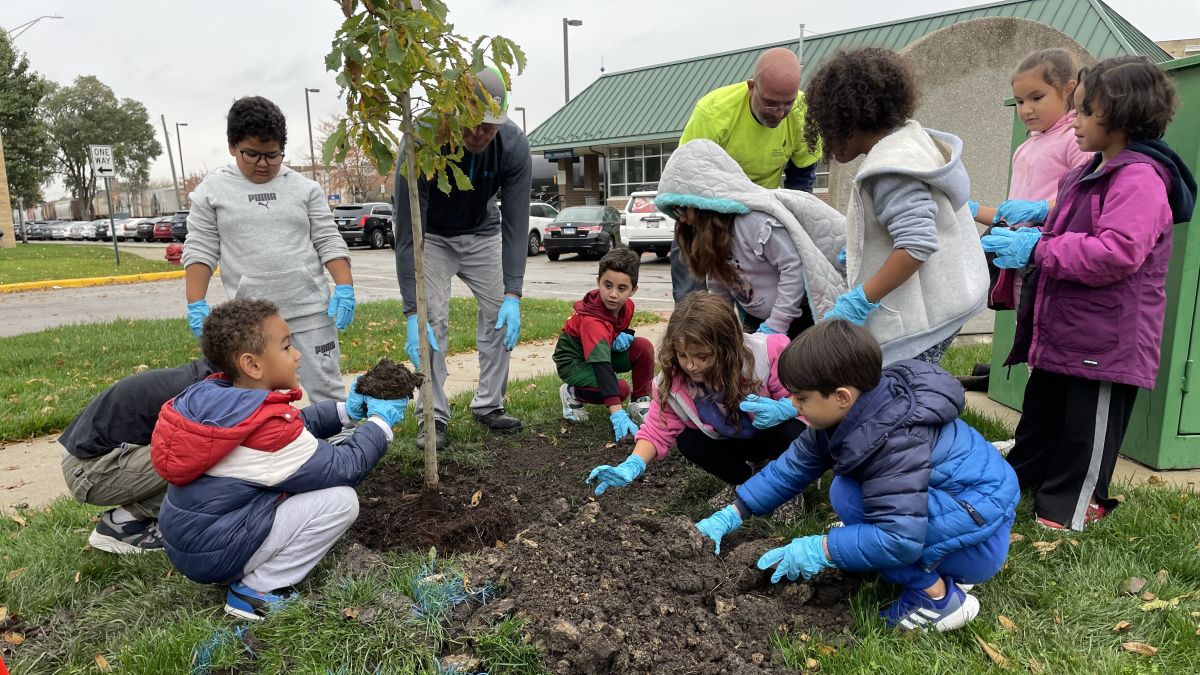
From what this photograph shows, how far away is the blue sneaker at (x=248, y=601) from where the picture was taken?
2434 mm

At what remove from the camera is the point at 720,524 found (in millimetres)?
2598

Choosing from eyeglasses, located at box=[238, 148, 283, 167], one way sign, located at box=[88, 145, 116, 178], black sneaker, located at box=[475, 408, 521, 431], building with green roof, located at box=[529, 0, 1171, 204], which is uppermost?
building with green roof, located at box=[529, 0, 1171, 204]

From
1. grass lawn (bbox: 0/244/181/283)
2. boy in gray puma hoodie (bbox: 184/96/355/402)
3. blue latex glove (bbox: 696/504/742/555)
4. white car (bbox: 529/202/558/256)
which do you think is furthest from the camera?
white car (bbox: 529/202/558/256)

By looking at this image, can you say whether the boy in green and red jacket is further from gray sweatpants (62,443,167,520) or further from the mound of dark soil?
gray sweatpants (62,443,167,520)

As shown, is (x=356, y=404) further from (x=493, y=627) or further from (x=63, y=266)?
(x=63, y=266)

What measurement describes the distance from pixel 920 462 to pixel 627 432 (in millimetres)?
2074

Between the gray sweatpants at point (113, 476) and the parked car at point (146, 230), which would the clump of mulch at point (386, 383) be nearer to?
the gray sweatpants at point (113, 476)

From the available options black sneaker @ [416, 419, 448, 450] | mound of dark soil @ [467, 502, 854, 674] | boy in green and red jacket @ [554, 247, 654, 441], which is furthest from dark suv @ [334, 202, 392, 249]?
mound of dark soil @ [467, 502, 854, 674]

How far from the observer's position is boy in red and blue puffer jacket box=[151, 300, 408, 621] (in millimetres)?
2311

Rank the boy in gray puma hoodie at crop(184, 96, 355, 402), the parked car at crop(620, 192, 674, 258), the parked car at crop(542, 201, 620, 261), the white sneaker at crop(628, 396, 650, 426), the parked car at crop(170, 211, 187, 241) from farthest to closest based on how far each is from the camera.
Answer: the parked car at crop(170, 211, 187, 241) < the parked car at crop(542, 201, 620, 261) < the parked car at crop(620, 192, 674, 258) < the white sneaker at crop(628, 396, 650, 426) < the boy in gray puma hoodie at crop(184, 96, 355, 402)

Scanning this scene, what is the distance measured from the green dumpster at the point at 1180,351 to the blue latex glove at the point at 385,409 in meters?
3.33

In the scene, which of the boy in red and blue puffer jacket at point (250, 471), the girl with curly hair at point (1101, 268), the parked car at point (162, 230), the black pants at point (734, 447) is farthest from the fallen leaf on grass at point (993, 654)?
the parked car at point (162, 230)

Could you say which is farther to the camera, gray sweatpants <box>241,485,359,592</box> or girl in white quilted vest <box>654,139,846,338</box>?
girl in white quilted vest <box>654,139,846,338</box>

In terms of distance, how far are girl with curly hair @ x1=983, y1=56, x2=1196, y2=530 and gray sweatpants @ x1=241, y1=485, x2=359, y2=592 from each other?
2589mm
